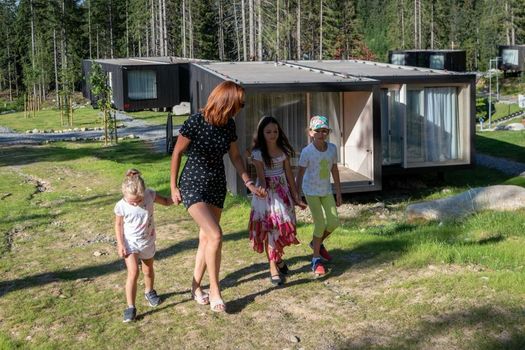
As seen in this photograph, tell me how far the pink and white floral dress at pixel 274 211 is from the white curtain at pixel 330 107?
759cm

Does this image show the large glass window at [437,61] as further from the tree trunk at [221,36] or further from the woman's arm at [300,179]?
the woman's arm at [300,179]

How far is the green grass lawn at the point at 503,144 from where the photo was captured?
63.3 feet

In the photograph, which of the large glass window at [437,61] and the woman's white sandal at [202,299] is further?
the large glass window at [437,61]

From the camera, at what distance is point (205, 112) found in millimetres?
4930

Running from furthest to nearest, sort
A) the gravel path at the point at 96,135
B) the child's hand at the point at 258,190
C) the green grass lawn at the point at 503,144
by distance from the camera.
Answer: the gravel path at the point at 96,135
the green grass lawn at the point at 503,144
the child's hand at the point at 258,190

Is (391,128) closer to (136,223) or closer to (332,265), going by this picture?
(332,265)

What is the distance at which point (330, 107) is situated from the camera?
516 inches

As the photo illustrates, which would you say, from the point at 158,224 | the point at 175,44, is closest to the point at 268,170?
the point at 158,224

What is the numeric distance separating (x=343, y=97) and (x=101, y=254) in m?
6.85

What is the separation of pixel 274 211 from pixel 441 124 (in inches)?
334

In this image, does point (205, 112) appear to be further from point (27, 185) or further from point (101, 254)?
point (27, 185)

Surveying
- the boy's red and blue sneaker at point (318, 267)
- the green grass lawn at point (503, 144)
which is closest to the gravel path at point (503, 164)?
the green grass lawn at point (503, 144)

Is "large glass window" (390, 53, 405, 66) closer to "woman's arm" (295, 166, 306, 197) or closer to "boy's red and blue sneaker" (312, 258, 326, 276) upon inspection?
"woman's arm" (295, 166, 306, 197)

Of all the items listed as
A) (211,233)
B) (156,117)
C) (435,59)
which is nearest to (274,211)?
(211,233)
